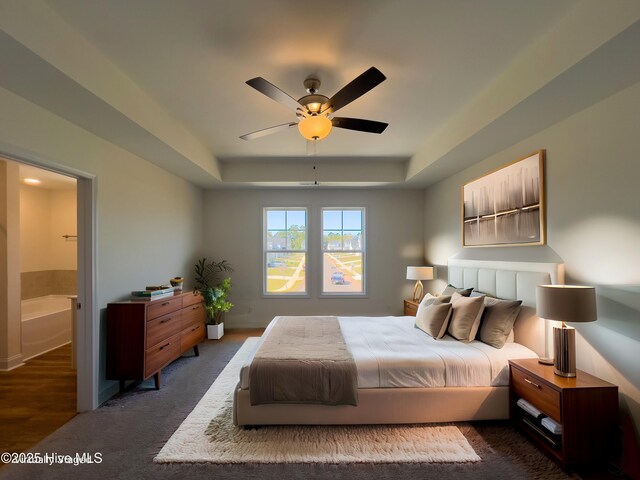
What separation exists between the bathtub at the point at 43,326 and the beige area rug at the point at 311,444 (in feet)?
10.0

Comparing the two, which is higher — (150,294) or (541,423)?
(150,294)

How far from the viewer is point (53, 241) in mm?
5559

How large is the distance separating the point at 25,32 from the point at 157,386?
3.03 metres

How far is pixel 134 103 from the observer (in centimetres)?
255

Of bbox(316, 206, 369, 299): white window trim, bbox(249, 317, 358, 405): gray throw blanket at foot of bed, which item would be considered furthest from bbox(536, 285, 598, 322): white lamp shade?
bbox(316, 206, 369, 299): white window trim

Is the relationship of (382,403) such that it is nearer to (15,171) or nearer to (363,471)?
(363,471)

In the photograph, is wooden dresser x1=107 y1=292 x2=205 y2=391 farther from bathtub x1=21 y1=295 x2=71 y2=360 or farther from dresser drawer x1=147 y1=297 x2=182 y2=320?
bathtub x1=21 y1=295 x2=71 y2=360

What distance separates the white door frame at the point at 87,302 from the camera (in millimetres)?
2779

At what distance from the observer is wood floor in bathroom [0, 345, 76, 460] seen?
2395mm

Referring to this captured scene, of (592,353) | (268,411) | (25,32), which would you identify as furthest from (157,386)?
(592,353)

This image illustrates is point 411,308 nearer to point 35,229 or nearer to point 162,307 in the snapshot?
point 162,307

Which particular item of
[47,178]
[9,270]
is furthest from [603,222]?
[47,178]

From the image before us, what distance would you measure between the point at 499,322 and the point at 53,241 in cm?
706

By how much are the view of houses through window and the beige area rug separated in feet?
10.2
